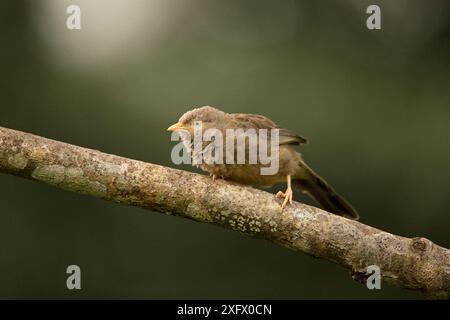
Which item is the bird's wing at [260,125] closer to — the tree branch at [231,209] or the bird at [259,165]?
the bird at [259,165]

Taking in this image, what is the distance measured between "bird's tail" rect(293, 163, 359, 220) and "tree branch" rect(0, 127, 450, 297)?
1.10 m

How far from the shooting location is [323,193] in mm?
4730

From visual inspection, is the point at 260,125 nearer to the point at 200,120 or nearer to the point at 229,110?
the point at 200,120

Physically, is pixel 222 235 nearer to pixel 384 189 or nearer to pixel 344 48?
pixel 384 189

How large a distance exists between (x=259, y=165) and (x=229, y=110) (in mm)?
2237

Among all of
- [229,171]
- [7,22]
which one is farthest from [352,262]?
[7,22]

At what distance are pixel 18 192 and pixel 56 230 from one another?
0.51m

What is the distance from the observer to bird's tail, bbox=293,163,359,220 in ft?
15.3

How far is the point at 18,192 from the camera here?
6391 mm

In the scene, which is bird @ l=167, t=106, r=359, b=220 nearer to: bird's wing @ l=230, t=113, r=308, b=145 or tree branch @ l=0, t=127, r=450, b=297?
bird's wing @ l=230, t=113, r=308, b=145

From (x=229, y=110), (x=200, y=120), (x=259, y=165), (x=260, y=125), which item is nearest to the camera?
(x=259, y=165)

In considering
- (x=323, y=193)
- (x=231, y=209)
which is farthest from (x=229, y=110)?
(x=231, y=209)

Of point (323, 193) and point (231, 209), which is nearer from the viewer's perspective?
point (231, 209)

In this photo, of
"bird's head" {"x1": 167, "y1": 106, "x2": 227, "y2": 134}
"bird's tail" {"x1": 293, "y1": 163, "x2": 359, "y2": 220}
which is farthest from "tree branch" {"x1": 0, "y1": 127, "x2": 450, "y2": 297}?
"bird's tail" {"x1": 293, "y1": 163, "x2": 359, "y2": 220}
